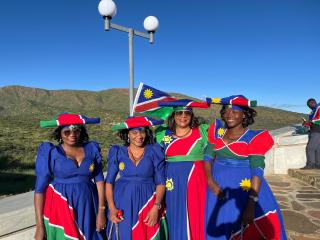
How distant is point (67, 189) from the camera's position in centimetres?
272

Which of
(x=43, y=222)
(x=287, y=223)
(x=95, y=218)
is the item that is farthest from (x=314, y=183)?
(x=43, y=222)

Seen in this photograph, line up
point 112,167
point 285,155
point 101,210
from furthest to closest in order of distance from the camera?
point 285,155
point 112,167
point 101,210

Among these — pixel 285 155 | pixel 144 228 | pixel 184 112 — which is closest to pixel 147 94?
pixel 184 112

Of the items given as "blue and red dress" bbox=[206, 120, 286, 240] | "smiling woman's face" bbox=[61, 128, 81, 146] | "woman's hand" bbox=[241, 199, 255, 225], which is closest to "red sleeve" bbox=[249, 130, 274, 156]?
"blue and red dress" bbox=[206, 120, 286, 240]

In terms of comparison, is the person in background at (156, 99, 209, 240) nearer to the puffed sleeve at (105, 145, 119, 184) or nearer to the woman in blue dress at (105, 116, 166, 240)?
the woman in blue dress at (105, 116, 166, 240)

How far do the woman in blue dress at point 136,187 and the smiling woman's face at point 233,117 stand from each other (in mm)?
673

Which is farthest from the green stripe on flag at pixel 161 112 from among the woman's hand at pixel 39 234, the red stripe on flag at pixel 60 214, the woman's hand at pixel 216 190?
the woman's hand at pixel 39 234

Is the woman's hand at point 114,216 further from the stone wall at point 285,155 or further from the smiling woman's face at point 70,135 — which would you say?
the stone wall at point 285,155

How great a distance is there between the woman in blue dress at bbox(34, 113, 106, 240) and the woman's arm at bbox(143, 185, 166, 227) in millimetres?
387

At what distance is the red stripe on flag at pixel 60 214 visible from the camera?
267 cm

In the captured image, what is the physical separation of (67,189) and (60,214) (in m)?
0.20

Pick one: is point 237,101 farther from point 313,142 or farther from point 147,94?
point 313,142

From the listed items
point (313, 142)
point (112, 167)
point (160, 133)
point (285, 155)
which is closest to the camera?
point (112, 167)

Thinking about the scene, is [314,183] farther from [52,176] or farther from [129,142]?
[52,176]
